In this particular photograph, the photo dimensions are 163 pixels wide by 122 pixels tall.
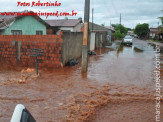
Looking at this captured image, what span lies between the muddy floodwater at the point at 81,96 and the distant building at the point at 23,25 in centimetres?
1359

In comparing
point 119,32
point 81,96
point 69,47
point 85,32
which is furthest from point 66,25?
point 119,32

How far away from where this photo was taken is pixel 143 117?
165 inches

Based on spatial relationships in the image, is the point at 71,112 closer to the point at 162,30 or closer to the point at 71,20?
the point at 71,20

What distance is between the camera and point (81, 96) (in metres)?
5.43

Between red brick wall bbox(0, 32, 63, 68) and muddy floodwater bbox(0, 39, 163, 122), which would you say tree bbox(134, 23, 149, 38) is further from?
red brick wall bbox(0, 32, 63, 68)

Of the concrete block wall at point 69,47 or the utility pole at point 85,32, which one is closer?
the utility pole at point 85,32

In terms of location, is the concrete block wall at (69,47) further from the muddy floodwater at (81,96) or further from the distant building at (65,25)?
the distant building at (65,25)

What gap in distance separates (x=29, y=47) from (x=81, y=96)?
5260 mm

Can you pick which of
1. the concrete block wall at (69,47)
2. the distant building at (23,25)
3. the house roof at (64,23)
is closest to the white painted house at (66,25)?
the house roof at (64,23)

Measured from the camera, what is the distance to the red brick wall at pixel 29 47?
29.8 feet

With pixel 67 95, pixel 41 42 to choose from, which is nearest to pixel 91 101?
pixel 67 95

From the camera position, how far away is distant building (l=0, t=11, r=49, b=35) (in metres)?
20.2

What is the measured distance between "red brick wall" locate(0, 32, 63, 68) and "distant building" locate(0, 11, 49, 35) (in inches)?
432

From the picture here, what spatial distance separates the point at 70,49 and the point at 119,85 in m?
4.63
